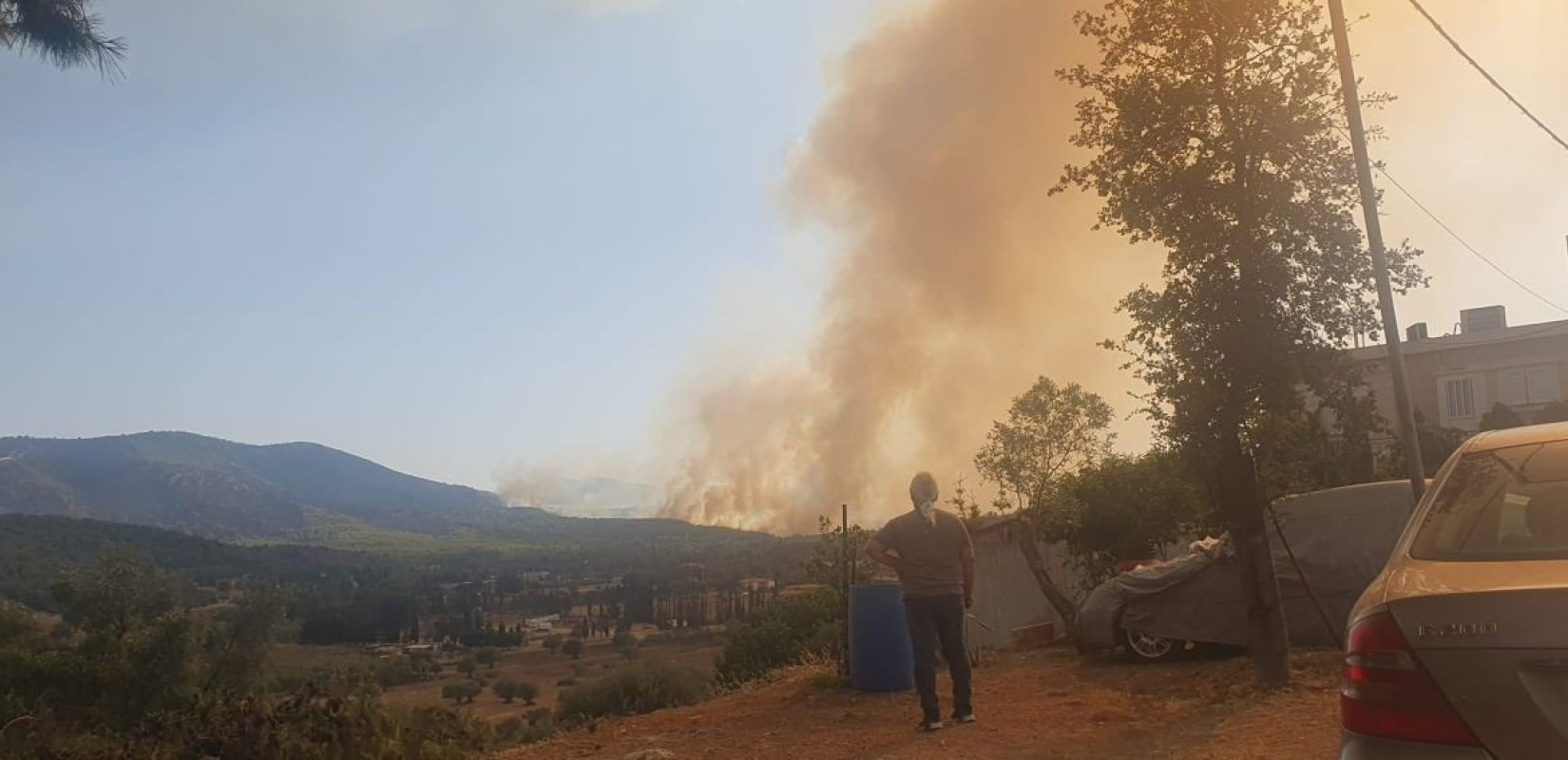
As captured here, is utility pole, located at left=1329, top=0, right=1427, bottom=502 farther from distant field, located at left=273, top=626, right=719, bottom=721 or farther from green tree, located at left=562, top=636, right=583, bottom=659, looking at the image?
green tree, located at left=562, top=636, right=583, bottom=659

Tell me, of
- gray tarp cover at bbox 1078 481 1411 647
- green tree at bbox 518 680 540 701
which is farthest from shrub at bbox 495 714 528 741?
green tree at bbox 518 680 540 701

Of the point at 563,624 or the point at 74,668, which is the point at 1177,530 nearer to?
the point at 74,668

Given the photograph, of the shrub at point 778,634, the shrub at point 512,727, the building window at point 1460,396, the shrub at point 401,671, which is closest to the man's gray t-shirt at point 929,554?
the shrub at point 778,634

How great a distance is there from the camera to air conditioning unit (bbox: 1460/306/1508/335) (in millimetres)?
45531

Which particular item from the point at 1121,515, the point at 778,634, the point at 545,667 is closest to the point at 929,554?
the point at 1121,515

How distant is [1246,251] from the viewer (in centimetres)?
1036

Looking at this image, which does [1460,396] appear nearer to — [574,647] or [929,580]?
[574,647]

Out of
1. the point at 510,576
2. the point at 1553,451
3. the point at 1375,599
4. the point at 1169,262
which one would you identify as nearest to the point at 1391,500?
the point at 1169,262

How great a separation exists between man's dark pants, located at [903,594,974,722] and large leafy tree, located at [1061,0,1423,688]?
2968 mm

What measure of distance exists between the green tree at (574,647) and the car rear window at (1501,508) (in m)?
39.0

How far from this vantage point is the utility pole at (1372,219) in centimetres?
1000

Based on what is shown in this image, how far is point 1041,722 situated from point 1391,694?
6.21 metres

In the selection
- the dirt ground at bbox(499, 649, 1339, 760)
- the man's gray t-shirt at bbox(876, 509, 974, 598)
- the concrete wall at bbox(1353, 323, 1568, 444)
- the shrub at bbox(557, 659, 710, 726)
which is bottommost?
the shrub at bbox(557, 659, 710, 726)

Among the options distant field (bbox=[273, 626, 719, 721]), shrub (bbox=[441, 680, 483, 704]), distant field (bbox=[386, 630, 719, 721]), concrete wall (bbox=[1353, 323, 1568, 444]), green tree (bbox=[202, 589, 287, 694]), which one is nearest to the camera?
green tree (bbox=[202, 589, 287, 694])
